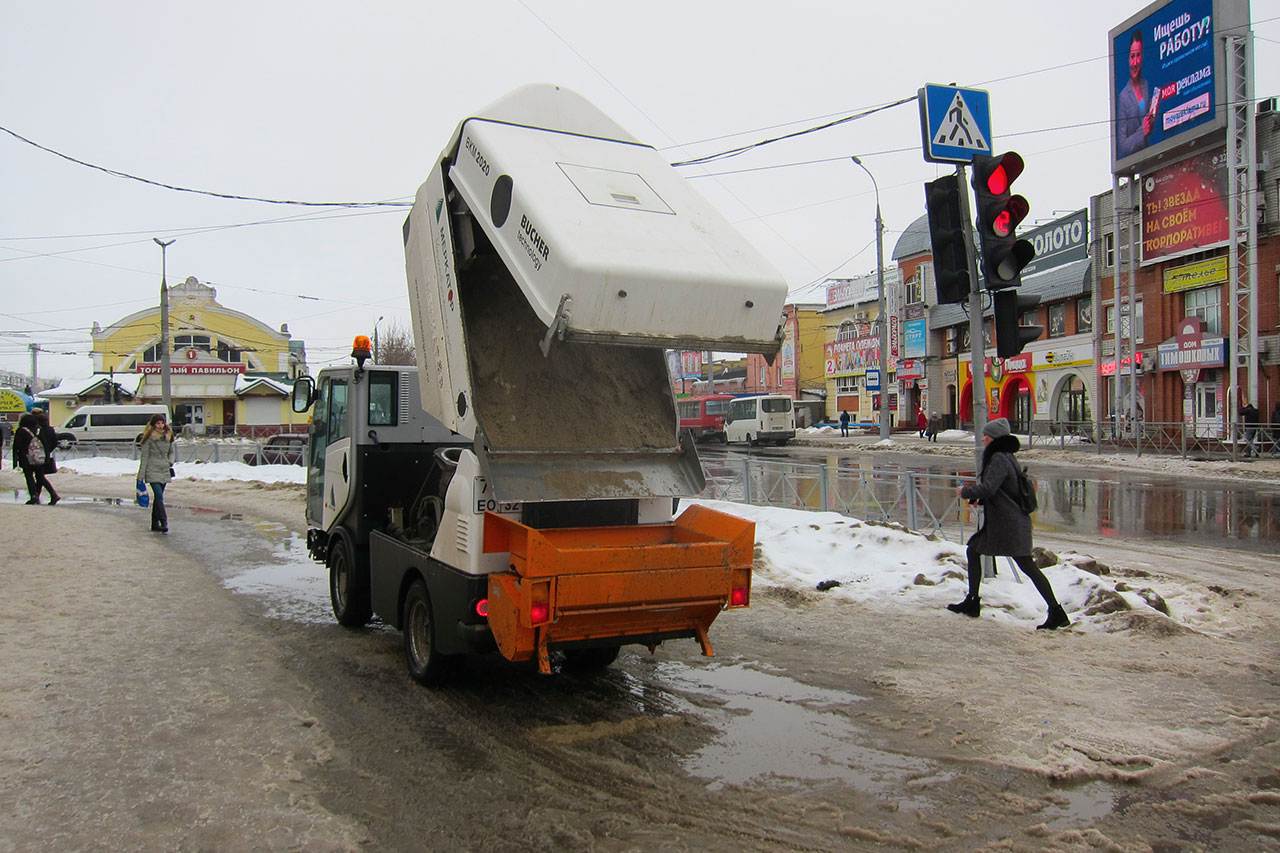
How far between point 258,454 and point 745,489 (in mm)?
19324

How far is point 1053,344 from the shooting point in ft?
134

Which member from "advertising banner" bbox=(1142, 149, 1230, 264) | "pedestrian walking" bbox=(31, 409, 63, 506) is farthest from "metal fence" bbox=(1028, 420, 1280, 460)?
"pedestrian walking" bbox=(31, 409, 63, 506)

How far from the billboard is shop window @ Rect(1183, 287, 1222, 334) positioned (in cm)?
531

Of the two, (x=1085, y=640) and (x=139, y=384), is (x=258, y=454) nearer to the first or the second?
(x=1085, y=640)

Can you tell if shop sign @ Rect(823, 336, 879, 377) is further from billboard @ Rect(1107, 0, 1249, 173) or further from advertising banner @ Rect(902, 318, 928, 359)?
billboard @ Rect(1107, 0, 1249, 173)

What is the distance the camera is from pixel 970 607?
7734mm

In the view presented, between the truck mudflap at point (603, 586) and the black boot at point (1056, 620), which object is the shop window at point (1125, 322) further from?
the truck mudflap at point (603, 586)

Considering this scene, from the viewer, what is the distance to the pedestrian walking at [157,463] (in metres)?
13.4

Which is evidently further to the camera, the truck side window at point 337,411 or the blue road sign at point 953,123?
the blue road sign at point 953,123

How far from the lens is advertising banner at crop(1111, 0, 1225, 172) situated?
29859mm

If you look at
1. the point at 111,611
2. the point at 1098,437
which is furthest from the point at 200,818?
the point at 1098,437

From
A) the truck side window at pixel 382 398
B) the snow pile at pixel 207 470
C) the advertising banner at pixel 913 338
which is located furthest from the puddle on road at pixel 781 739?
the advertising banner at pixel 913 338

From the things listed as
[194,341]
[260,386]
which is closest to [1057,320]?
[260,386]

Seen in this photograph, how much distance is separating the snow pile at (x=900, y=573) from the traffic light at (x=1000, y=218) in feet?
9.25
